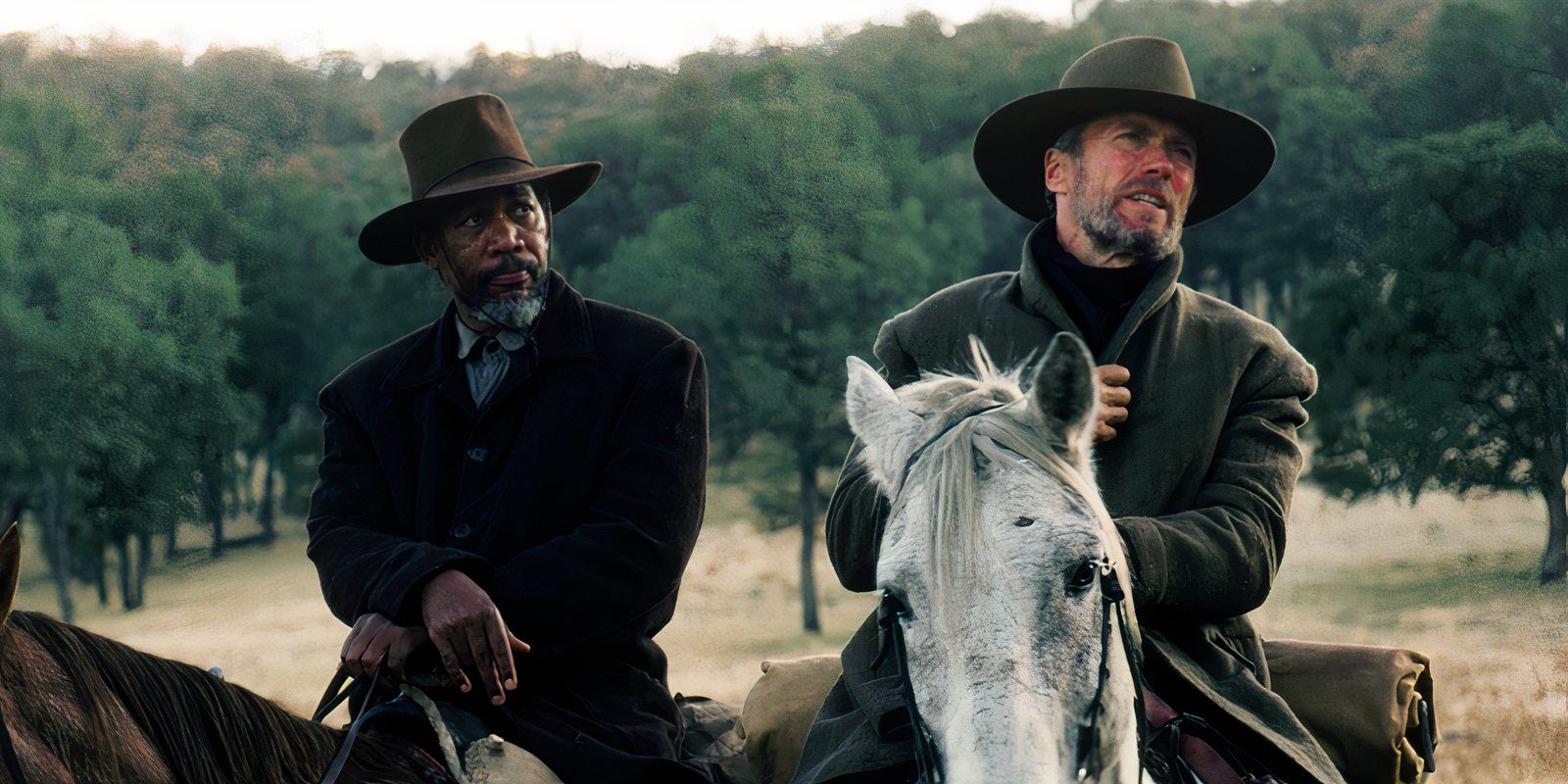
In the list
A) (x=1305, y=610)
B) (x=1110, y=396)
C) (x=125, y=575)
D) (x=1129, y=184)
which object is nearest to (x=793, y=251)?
(x=1305, y=610)

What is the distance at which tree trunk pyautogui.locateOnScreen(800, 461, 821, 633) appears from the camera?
19141mm

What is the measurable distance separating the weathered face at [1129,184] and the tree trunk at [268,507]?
15352 mm

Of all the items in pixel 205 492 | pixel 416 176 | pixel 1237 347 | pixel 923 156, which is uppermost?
pixel 416 176

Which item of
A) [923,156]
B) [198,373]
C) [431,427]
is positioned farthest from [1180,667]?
[923,156]

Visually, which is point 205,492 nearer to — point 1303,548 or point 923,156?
point 923,156

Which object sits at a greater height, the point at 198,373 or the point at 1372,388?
the point at 198,373

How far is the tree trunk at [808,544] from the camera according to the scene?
19.1 metres

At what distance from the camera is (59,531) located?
52.9 feet

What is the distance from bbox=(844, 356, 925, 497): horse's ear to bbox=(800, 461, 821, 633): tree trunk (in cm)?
1593

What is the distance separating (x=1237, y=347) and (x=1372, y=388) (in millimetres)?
15330

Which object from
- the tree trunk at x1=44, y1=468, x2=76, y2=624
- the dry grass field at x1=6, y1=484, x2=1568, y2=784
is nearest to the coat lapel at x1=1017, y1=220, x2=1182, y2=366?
the dry grass field at x1=6, y1=484, x2=1568, y2=784

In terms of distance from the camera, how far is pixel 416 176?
4.18 m

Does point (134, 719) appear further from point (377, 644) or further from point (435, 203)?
point (435, 203)

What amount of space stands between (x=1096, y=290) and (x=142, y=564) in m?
16.1
